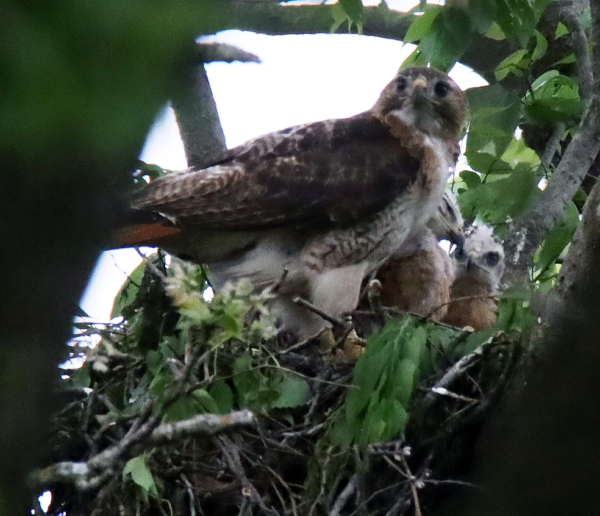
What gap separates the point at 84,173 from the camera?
28.5 inches

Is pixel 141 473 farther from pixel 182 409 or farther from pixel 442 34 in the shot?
pixel 442 34

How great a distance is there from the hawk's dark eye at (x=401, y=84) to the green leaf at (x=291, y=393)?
1832 mm

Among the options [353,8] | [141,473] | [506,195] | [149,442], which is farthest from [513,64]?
[149,442]

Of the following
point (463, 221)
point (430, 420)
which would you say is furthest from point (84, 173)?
point (463, 221)

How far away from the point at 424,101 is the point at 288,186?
943 millimetres

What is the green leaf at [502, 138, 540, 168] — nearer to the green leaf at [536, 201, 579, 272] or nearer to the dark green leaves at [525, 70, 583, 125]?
the dark green leaves at [525, 70, 583, 125]

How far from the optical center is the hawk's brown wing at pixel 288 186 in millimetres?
4039

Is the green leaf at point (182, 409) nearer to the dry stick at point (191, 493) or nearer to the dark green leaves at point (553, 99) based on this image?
the dry stick at point (191, 493)

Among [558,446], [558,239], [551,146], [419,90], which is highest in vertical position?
[419,90]

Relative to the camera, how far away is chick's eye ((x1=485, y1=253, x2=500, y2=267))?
470 centimetres

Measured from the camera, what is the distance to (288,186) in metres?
4.08

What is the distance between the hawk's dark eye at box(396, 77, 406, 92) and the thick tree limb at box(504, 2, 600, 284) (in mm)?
878

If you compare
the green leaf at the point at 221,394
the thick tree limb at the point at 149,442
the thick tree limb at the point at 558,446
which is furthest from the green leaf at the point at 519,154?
the thick tree limb at the point at 558,446

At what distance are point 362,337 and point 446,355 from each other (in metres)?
0.89
